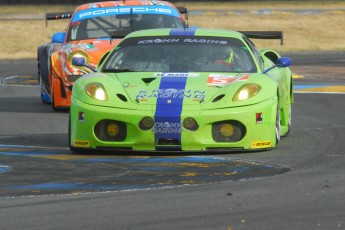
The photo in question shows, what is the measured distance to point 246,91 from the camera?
11023mm

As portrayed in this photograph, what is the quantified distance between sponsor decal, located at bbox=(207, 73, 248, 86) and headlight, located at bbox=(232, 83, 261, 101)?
24cm

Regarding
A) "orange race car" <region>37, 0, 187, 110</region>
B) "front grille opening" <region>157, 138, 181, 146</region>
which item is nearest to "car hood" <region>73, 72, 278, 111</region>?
"front grille opening" <region>157, 138, 181, 146</region>

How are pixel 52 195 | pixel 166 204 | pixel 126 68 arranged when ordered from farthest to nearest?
1. pixel 126 68
2. pixel 52 195
3. pixel 166 204

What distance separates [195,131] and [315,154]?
3.42 feet

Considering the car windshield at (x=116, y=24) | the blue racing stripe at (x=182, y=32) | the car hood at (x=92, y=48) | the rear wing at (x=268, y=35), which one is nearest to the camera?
the blue racing stripe at (x=182, y=32)

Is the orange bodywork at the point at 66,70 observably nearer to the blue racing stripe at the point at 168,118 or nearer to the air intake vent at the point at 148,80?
the air intake vent at the point at 148,80

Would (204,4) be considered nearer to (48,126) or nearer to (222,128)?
(48,126)

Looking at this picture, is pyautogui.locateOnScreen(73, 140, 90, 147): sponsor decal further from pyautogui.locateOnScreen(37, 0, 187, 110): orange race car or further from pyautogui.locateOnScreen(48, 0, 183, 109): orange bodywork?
pyautogui.locateOnScreen(37, 0, 187, 110): orange race car

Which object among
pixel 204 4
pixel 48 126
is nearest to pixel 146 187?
pixel 48 126

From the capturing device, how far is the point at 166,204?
773 cm

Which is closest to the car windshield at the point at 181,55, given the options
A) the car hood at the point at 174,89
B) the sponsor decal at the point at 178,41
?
the sponsor decal at the point at 178,41

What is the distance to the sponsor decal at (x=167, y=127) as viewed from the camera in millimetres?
10664

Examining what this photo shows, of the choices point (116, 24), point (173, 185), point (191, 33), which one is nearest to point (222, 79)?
point (191, 33)

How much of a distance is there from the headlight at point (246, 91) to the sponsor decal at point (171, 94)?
11.7 inches
